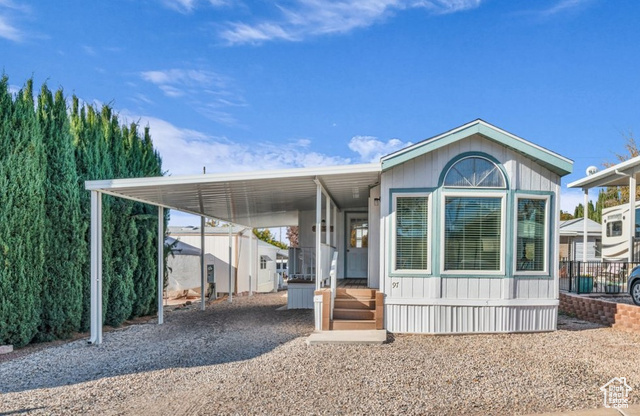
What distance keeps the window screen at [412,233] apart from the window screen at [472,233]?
0.38 meters

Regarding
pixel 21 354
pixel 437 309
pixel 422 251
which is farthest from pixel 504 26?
pixel 21 354

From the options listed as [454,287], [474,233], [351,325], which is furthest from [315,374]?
[474,233]

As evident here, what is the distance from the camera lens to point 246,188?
8367 mm

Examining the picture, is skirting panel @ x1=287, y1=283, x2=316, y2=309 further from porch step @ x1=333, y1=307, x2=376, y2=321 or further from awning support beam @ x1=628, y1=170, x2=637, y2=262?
awning support beam @ x1=628, y1=170, x2=637, y2=262

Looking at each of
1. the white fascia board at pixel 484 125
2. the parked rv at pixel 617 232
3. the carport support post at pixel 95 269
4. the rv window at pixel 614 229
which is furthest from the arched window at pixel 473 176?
the rv window at pixel 614 229

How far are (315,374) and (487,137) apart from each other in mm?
5061

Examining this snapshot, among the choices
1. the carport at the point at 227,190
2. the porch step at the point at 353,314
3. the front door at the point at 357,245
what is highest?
the carport at the point at 227,190

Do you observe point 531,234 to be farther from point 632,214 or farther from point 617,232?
point 617,232

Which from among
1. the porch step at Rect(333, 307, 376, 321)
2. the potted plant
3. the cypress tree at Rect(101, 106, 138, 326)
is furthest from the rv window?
the cypress tree at Rect(101, 106, 138, 326)

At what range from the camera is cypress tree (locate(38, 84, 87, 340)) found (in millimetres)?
7699

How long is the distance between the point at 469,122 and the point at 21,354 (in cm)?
828

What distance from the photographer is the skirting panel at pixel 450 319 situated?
25.0ft

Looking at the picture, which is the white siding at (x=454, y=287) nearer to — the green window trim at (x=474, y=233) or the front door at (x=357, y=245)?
the green window trim at (x=474, y=233)

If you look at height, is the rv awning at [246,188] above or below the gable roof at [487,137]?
below
